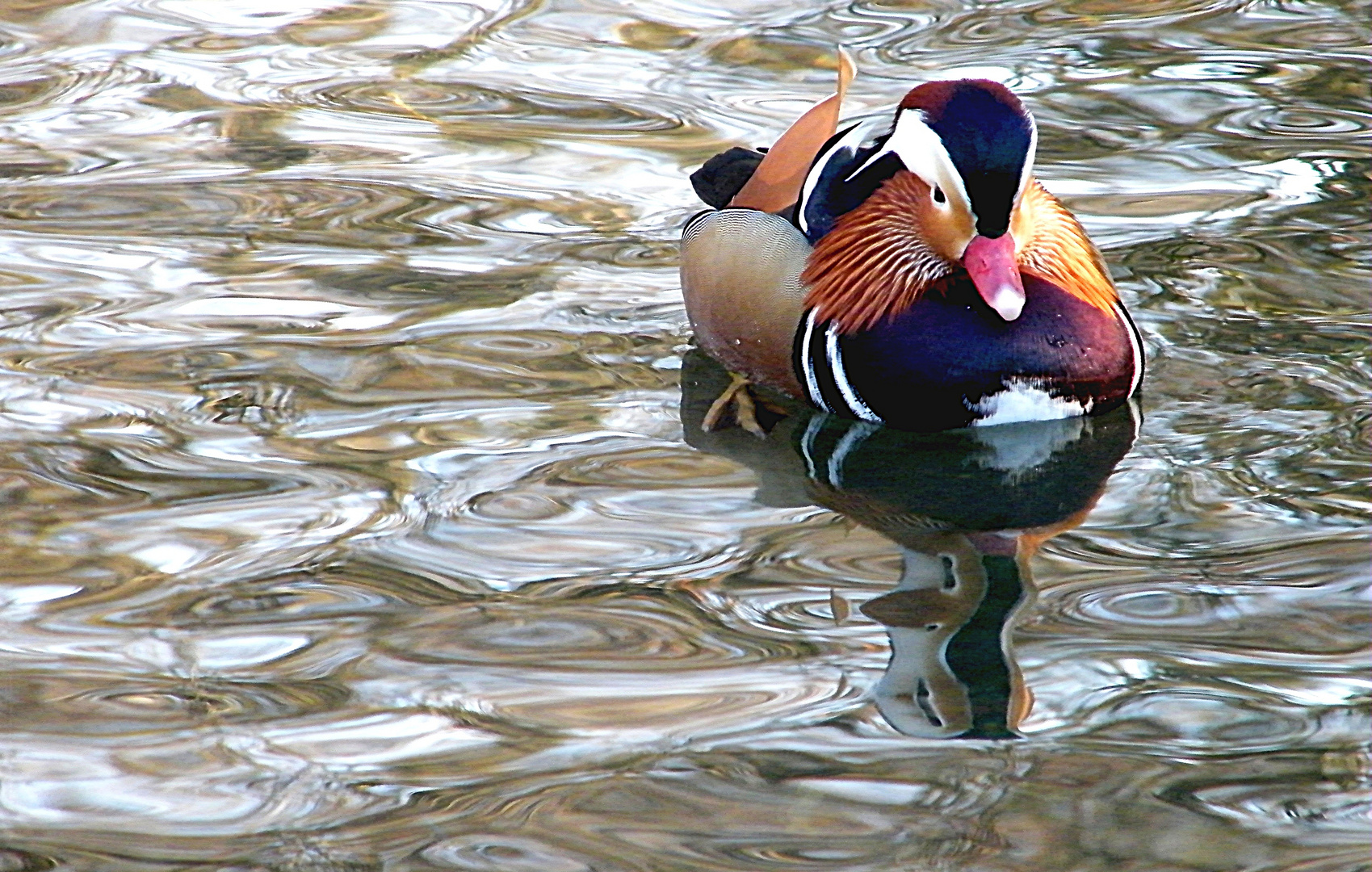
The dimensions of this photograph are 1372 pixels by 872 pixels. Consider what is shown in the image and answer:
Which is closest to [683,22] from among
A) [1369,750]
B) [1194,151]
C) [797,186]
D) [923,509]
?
[1194,151]

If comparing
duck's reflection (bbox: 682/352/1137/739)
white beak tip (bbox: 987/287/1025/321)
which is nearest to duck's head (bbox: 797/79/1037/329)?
white beak tip (bbox: 987/287/1025/321)

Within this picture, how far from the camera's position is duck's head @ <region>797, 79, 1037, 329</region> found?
13.6 ft

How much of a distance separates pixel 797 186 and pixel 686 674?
5.88ft

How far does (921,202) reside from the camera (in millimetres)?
4617

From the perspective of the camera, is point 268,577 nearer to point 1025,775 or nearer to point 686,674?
point 686,674

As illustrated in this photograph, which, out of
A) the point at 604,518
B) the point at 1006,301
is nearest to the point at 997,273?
the point at 1006,301

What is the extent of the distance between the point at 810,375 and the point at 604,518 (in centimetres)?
76

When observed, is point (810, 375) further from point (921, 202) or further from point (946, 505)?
point (946, 505)

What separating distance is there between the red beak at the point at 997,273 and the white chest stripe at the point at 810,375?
417 millimetres

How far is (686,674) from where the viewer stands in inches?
134

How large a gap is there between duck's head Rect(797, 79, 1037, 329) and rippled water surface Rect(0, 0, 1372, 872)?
35cm

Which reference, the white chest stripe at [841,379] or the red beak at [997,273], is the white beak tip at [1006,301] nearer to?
the red beak at [997,273]

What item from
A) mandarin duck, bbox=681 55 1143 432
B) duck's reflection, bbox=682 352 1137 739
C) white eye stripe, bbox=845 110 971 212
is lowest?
duck's reflection, bbox=682 352 1137 739

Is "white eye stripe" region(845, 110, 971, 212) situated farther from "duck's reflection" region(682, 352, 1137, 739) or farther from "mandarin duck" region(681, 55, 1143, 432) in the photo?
"duck's reflection" region(682, 352, 1137, 739)
